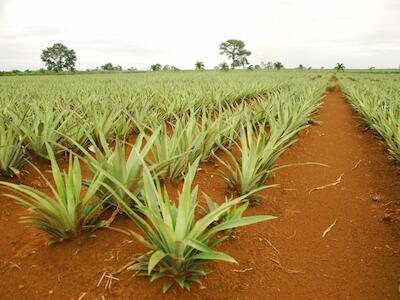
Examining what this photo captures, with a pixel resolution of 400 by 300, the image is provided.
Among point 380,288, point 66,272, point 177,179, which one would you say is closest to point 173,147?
point 177,179

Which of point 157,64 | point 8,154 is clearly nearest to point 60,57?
point 157,64

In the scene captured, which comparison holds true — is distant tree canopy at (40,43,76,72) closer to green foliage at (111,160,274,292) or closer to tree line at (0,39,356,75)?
tree line at (0,39,356,75)

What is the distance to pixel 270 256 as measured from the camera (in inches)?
56.5

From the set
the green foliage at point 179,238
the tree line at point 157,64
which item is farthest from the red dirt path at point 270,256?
the tree line at point 157,64

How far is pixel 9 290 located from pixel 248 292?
997mm

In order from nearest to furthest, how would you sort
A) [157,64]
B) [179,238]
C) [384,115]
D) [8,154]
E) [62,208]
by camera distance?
[179,238]
[62,208]
[8,154]
[384,115]
[157,64]

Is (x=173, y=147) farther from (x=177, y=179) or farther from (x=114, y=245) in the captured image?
(x=114, y=245)

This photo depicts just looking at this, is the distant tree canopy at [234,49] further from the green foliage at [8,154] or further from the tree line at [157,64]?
the green foliage at [8,154]

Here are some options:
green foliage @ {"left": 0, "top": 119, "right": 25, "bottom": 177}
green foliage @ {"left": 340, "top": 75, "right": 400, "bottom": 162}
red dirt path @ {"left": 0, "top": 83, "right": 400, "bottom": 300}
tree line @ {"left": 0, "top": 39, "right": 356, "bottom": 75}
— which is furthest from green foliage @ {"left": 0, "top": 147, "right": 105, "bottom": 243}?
tree line @ {"left": 0, "top": 39, "right": 356, "bottom": 75}

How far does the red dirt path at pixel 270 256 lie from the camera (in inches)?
44.8

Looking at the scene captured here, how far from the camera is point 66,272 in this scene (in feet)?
3.86

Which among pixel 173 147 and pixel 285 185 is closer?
pixel 173 147

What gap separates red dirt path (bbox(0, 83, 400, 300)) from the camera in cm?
114

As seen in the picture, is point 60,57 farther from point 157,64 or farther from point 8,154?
point 8,154
